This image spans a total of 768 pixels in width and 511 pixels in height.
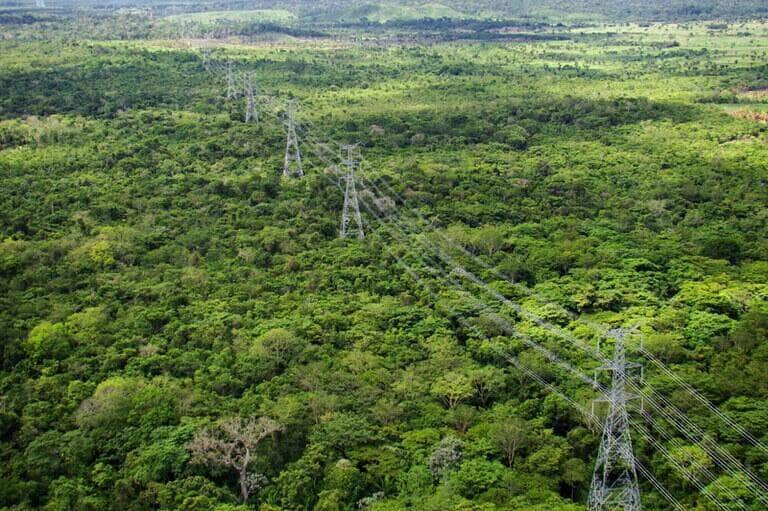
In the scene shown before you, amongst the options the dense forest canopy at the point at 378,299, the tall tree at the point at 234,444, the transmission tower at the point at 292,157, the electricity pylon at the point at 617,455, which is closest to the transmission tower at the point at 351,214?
the dense forest canopy at the point at 378,299

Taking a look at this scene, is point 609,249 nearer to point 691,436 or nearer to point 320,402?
point 691,436

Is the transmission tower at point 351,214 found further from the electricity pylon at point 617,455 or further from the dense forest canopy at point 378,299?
the electricity pylon at point 617,455

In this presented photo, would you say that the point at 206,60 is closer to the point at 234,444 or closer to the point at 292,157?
the point at 292,157

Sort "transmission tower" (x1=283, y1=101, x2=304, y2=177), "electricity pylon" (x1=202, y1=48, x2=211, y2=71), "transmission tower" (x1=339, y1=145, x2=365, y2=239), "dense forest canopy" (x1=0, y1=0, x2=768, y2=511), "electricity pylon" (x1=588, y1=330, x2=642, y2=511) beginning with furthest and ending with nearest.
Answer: "electricity pylon" (x1=202, y1=48, x2=211, y2=71) → "transmission tower" (x1=283, y1=101, x2=304, y2=177) → "transmission tower" (x1=339, y1=145, x2=365, y2=239) → "dense forest canopy" (x1=0, y1=0, x2=768, y2=511) → "electricity pylon" (x1=588, y1=330, x2=642, y2=511)

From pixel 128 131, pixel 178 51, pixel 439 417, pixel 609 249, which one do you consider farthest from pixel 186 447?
pixel 178 51

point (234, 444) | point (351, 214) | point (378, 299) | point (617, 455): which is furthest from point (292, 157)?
point (617, 455)

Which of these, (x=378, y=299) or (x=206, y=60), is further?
(x=206, y=60)

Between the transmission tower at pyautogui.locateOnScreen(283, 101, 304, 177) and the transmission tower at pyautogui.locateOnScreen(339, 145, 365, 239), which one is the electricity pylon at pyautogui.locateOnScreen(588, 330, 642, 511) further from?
the transmission tower at pyautogui.locateOnScreen(283, 101, 304, 177)

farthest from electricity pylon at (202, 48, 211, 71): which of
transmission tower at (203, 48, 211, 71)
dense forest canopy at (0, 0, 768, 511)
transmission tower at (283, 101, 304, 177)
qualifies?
transmission tower at (283, 101, 304, 177)
